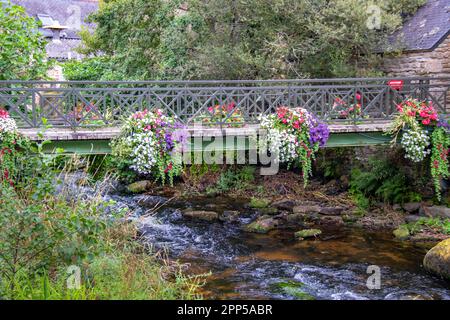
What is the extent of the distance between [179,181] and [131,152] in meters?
7.27

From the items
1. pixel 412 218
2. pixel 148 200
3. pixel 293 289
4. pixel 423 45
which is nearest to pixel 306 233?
pixel 412 218

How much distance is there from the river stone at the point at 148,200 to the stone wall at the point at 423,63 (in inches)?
310

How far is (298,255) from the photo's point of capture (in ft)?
36.5

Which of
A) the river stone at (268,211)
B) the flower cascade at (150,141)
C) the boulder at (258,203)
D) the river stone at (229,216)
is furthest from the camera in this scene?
the boulder at (258,203)

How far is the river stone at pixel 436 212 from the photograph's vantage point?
13156 mm

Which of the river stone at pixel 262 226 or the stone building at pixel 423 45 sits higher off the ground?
the stone building at pixel 423 45

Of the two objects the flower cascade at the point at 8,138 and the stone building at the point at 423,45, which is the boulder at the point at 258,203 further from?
the flower cascade at the point at 8,138

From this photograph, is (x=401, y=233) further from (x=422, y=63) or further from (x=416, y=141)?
Result: (x=422, y=63)

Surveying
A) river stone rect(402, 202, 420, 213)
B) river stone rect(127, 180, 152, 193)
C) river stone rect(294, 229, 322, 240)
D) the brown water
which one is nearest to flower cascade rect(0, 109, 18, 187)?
the brown water

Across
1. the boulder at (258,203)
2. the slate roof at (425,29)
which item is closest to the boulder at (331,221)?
the boulder at (258,203)

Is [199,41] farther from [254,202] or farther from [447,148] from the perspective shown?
[447,148]

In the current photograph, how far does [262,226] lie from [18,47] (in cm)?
697
